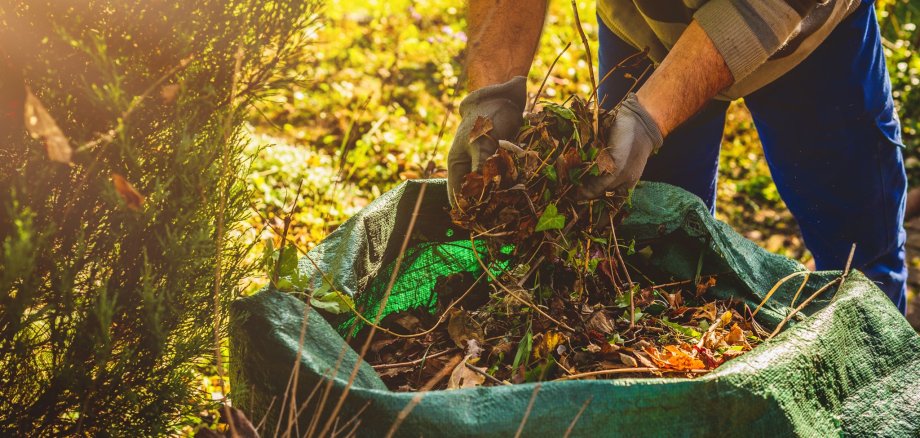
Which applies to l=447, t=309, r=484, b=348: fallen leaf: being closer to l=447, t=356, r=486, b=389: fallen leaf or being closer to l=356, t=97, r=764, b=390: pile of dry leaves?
l=356, t=97, r=764, b=390: pile of dry leaves

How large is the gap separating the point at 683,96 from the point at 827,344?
0.70 metres

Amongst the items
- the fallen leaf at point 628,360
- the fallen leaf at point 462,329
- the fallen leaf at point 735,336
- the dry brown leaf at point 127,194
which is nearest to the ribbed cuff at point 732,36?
the fallen leaf at point 735,336

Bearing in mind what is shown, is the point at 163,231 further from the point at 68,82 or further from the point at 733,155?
the point at 733,155

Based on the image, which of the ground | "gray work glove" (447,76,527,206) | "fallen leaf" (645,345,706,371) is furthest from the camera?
the ground

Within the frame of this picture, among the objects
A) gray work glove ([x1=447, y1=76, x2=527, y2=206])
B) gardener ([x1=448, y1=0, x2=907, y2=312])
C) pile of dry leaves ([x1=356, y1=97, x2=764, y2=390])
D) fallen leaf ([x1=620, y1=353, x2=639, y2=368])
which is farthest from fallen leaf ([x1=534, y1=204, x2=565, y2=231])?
fallen leaf ([x1=620, y1=353, x2=639, y2=368])

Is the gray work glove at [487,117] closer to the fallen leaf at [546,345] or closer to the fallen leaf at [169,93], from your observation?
the fallen leaf at [546,345]

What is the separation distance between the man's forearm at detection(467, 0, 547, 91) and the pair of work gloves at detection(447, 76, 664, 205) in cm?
22

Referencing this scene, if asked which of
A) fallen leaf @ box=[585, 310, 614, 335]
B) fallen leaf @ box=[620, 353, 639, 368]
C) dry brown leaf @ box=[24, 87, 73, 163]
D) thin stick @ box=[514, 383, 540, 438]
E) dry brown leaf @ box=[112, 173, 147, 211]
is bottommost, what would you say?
Answer: fallen leaf @ box=[620, 353, 639, 368]

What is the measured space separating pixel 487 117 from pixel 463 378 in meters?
0.67

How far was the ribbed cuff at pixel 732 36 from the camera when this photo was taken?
166 cm

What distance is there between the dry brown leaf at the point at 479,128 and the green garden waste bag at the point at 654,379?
0.24 m

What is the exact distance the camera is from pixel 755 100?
7.06 ft

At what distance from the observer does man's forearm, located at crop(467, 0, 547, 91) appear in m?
2.13

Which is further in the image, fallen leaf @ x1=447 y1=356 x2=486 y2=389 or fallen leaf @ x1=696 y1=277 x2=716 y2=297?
fallen leaf @ x1=696 y1=277 x2=716 y2=297
